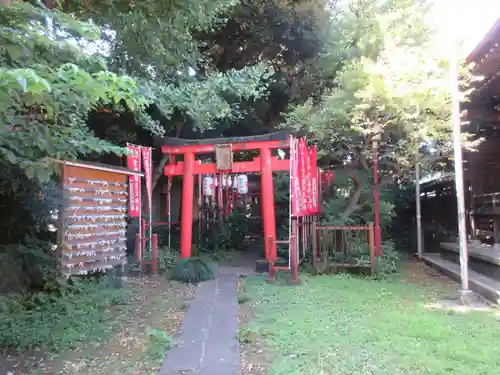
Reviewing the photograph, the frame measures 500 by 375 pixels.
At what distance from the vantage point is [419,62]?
8.85 metres

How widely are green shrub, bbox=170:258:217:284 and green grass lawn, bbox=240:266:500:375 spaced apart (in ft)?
3.56

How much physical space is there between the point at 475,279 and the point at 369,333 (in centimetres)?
391

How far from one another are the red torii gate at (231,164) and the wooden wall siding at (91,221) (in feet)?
10.0

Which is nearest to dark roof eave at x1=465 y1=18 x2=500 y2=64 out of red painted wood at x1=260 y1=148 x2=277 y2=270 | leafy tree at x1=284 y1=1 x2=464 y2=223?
leafy tree at x1=284 y1=1 x2=464 y2=223

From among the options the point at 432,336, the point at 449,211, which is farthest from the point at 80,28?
the point at 449,211

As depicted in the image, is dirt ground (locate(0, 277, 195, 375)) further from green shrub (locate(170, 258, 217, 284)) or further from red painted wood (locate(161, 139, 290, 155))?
red painted wood (locate(161, 139, 290, 155))

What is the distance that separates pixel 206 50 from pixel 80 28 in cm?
1102

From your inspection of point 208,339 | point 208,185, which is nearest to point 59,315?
point 208,339

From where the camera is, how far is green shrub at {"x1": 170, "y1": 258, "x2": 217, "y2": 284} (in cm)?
866

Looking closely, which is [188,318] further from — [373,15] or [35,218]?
[373,15]

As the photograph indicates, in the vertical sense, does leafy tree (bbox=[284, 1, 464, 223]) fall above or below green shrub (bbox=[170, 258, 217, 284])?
above

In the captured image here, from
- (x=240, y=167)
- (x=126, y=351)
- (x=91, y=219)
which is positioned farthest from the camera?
(x=240, y=167)

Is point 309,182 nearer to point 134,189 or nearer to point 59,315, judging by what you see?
point 134,189

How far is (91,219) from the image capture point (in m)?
6.70
